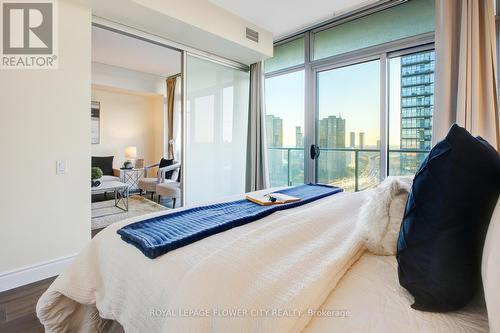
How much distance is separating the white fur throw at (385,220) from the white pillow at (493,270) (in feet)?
1.16

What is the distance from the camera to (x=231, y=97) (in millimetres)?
3893

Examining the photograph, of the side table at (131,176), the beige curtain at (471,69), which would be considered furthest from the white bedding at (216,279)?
the side table at (131,176)

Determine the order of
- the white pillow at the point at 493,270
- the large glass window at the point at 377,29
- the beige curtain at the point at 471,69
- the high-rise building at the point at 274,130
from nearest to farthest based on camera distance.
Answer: the white pillow at the point at 493,270
the beige curtain at the point at 471,69
the large glass window at the point at 377,29
the high-rise building at the point at 274,130

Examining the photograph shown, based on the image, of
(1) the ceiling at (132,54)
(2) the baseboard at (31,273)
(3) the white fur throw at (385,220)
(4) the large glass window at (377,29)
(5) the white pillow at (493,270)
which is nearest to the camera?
(5) the white pillow at (493,270)

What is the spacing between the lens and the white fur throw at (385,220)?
100 cm

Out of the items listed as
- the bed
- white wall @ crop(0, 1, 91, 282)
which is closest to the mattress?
the bed

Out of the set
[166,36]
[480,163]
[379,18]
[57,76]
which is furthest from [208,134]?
[480,163]

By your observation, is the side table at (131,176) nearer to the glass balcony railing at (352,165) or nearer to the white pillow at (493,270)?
the glass balcony railing at (352,165)

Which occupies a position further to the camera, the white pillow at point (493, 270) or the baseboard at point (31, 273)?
the baseboard at point (31, 273)

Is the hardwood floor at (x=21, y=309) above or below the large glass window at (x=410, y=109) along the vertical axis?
below

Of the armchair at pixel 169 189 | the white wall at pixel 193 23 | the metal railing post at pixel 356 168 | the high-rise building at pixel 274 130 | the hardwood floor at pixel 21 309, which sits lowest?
the hardwood floor at pixel 21 309

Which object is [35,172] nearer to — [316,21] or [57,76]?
[57,76]

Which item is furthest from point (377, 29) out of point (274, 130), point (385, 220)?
point (385, 220)

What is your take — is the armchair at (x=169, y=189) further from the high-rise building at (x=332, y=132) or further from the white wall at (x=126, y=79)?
the high-rise building at (x=332, y=132)
